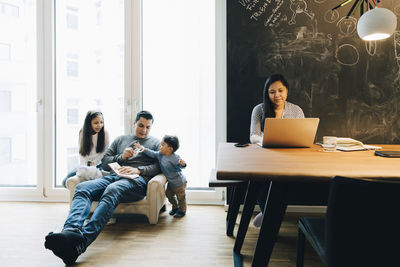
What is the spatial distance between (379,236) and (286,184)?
417 mm

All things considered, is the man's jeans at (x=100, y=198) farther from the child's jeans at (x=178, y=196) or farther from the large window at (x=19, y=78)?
the large window at (x=19, y=78)

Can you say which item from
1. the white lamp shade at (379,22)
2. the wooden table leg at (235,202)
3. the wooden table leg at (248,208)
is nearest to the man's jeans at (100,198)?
the wooden table leg at (235,202)

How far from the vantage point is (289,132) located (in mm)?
1735

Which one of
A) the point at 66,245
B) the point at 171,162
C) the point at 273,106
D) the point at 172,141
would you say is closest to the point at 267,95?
the point at 273,106

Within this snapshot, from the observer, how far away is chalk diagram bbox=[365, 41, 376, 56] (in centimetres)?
266

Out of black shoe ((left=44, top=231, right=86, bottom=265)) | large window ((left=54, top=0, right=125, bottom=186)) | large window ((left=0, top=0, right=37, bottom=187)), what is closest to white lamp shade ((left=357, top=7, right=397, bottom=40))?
black shoe ((left=44, top=231, right=86, bottom=265))

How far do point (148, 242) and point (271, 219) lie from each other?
1.17 metres

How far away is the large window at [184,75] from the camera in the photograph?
305 centimetres

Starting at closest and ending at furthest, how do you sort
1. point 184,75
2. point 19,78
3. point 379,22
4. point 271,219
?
point 271,219 < point 379,22 < point 184,75 < point 19,78

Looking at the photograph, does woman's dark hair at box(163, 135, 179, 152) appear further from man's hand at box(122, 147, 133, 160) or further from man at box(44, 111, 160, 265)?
man's hand at box(122, 147, 133, 160)

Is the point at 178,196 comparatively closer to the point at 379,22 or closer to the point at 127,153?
the point at 127,153

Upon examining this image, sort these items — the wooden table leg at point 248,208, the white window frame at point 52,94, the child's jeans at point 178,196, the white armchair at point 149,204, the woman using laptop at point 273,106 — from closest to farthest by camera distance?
1. the wooden table leg at point 248,208
2. the white armchair at point 149,204
3. the woman using laptop at point 273,106
4. the child's jeans at point 178,196
5. the white window frame at point 52,94

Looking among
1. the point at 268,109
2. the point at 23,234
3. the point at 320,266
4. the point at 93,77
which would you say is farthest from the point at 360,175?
the point at 93,77

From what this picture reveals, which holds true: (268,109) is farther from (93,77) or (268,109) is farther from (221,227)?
(93,77)
